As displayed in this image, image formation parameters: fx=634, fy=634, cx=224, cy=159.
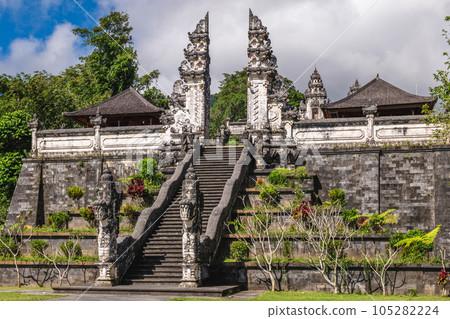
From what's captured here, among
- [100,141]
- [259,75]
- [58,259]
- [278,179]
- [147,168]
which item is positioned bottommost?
[58,259]

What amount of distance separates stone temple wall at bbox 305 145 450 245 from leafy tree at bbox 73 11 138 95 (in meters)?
24.2

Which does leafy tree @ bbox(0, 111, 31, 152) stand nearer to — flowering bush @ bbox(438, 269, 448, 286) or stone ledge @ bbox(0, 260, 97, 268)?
stone ledge @ bbox(0, 260, 97, 268)

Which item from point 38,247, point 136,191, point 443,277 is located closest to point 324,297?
point 443,277

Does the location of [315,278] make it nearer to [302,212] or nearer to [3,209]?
[302,212]

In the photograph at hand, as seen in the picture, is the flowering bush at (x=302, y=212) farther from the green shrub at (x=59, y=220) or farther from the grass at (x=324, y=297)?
the green shrub at (x=59, y=220)

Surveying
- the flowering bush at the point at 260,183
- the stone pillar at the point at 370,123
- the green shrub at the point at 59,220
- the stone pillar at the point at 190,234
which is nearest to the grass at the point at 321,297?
the stone pillar at the point at 190,234

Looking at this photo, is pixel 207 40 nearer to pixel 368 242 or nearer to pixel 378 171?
pixel 378 171

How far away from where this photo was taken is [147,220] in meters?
20.3

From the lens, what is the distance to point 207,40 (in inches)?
1150

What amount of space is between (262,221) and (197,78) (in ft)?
34.7

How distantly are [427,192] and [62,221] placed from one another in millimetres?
13451

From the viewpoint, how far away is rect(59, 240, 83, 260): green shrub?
19938 mm

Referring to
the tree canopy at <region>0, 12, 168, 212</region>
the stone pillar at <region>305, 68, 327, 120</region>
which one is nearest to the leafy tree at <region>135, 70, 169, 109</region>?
the tree canopy at <region>0, 12, 168, 212</region>

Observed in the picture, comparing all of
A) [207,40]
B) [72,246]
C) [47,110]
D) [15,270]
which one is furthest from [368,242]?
[47,110]
